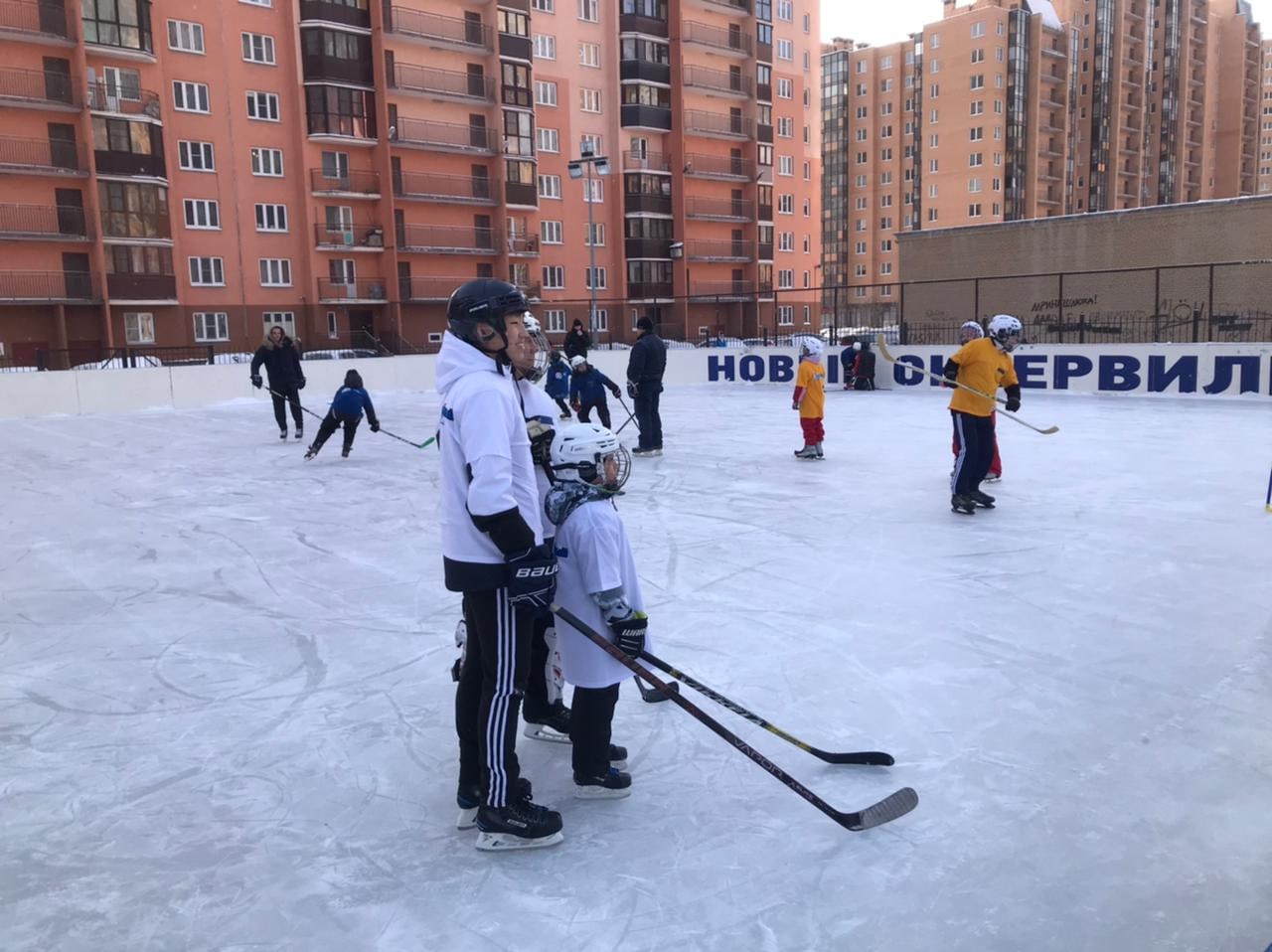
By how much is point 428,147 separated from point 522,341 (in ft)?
129

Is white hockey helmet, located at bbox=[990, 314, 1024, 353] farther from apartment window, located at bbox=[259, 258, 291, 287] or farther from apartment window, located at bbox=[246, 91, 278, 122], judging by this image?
Answer: apartment window, located at bbox=[246, 91, 278, 122]

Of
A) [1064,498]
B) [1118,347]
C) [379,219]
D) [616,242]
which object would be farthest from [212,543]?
[616,242]

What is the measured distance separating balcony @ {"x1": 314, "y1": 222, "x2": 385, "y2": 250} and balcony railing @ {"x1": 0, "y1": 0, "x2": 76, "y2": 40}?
986cm

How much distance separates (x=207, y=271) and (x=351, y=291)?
16.8 feet

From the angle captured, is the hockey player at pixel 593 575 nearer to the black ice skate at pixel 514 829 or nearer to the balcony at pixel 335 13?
the black ice skate at pixel 514 829

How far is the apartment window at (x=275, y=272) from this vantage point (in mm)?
36438

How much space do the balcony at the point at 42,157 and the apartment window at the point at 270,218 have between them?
19.4ft

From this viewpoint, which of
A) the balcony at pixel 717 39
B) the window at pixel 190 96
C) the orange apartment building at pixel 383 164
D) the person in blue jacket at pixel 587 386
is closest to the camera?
the person in blue jacket at pixel 587 386

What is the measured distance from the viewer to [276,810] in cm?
319

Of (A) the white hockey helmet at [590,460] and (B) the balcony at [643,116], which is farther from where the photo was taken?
(B) the balcony at [643,116]

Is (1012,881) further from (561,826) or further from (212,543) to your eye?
(212,543)

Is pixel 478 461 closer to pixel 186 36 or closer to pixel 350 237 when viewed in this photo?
pixel 350 237

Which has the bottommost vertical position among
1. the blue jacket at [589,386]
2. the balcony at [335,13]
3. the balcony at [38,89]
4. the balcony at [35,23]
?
the blue jacket at [589,386]

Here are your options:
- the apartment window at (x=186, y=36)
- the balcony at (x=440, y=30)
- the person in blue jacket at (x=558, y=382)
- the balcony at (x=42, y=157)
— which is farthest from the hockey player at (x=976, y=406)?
the balcony at (x=440, y=30)
